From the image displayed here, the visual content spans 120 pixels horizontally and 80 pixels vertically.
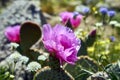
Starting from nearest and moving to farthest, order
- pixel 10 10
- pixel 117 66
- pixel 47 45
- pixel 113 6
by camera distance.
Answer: pixel 47 45
pixel 117 66
pixel 10 10
pixel 113 6

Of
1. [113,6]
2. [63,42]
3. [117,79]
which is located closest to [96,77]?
[117,79]

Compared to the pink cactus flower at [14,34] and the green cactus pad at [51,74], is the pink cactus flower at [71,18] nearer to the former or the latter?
the pink cactus flower at [14,34]

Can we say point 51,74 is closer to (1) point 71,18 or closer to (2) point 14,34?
(2) point 14,34

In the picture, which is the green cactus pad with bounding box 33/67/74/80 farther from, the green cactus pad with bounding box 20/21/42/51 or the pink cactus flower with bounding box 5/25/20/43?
the pink cactus flower with bounding box 5/25/20/43

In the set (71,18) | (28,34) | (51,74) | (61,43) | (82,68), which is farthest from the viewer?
(71,18)

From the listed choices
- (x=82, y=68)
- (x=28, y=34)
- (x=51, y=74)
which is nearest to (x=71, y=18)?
(x=28, y=34)

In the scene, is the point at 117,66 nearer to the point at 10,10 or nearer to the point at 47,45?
the point at 47,45
